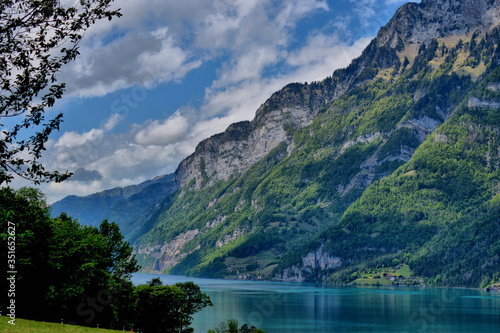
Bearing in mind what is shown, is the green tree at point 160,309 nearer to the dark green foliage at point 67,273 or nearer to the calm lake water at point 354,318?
the dark green foliage at point 67,273

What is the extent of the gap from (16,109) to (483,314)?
603 ft

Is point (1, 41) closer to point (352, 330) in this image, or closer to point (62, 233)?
point (62, 233)

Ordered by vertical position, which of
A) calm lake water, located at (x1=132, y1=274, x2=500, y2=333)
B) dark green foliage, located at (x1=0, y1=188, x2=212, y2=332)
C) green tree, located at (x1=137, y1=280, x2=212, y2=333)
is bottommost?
calm lake water, located at (x1=132, y1=274, x2=500, y2=333)

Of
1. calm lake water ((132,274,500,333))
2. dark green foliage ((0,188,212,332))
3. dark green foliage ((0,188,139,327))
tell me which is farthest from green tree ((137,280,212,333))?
calm lake water ((132,274,500,333))

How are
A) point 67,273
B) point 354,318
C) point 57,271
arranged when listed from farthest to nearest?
point 354,318 → point 67,273 → point 57,271

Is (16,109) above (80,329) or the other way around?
above

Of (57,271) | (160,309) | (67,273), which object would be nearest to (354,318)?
(160,309)

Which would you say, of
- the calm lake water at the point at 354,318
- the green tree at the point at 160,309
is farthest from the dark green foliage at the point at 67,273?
the calm lake water at the point at 354,318

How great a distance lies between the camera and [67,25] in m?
23.2

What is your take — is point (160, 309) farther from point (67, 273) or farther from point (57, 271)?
point (57, 271)

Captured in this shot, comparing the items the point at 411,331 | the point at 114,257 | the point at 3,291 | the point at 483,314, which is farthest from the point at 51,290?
the point at 483,314

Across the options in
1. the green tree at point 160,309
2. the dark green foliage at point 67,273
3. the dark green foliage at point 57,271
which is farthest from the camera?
the green tree at point 160,309

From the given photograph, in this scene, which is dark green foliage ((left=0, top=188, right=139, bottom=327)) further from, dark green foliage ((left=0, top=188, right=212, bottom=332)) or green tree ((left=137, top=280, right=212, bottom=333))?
green tree ((left=137, top=280, right=212, bottom=333))

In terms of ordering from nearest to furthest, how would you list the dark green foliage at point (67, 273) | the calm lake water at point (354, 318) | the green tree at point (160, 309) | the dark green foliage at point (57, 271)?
the dark green foliage at point (67, 273), the dark green foliage at point (57, 271), the green tree at point (160, 309), the calm lake water at point (354, 318)
